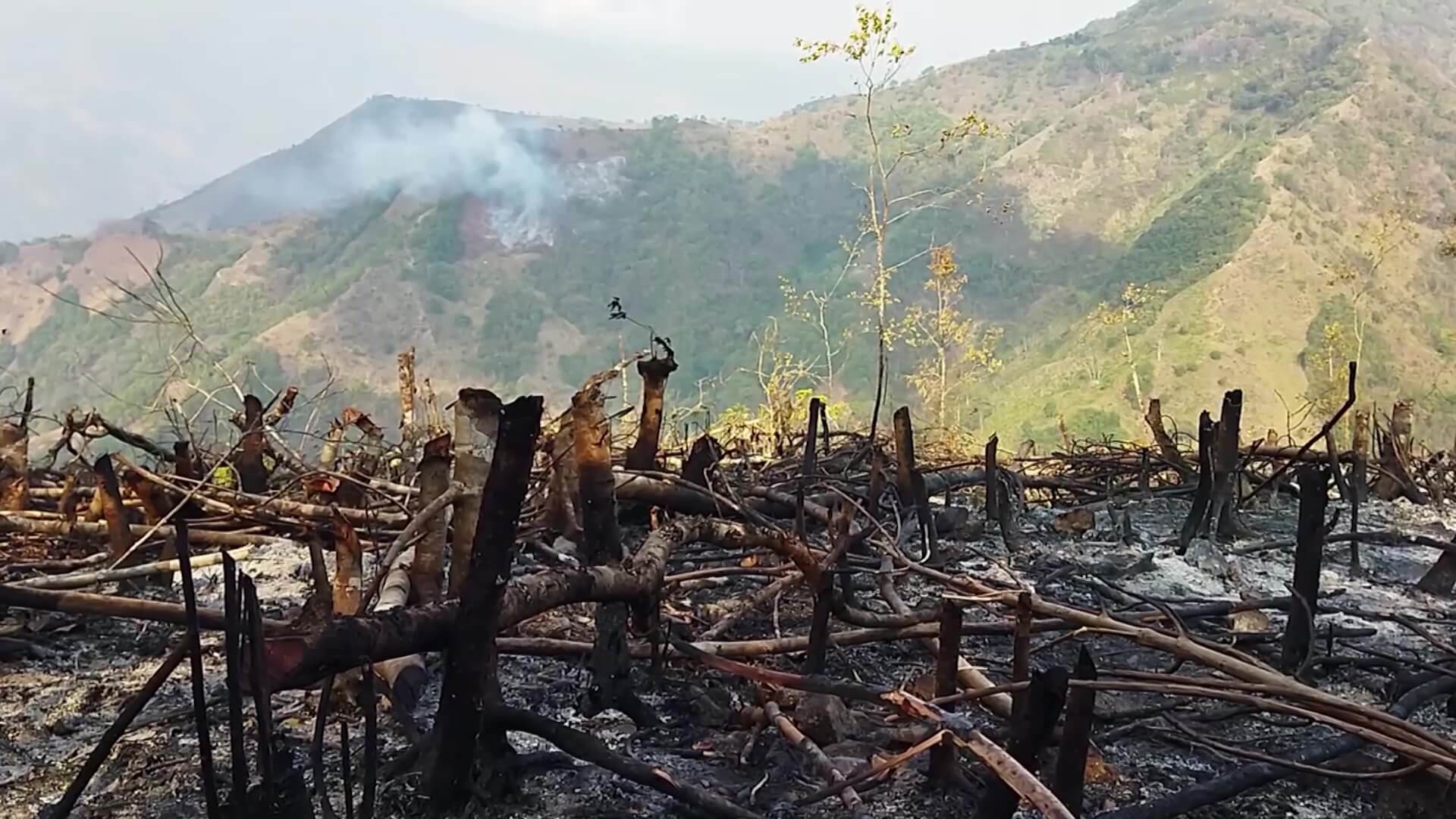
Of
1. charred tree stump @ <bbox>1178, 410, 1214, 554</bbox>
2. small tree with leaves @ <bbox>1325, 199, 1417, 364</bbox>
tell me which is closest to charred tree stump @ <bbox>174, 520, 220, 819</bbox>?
charred tree stump @ <bbox>1178, 410, 1214, 554</bbox>

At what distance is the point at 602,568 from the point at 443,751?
0.41 metres

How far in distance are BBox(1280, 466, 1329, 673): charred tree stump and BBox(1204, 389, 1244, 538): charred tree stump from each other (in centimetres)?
138

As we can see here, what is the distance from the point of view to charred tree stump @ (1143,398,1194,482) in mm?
5020

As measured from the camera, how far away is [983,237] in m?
71.6

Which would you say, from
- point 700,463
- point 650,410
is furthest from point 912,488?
point 650,410

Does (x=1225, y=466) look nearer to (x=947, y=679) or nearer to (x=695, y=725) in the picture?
(x=947, y=679)

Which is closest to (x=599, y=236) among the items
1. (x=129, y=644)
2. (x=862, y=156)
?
(x=862, y=156)

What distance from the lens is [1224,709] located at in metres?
2.17

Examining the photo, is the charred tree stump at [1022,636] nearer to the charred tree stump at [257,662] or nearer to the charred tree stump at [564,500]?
the charred tree stump at [257,662]

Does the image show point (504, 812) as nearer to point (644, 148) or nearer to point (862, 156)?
point (862, 156)

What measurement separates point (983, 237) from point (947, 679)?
73.5m

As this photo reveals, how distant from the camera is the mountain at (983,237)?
48.3 meters

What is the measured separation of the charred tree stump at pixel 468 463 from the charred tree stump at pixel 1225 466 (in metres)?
2.83

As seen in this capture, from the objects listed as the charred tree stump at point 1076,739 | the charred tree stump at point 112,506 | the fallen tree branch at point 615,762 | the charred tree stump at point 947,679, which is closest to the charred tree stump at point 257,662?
the fallen tree branch at point 615,762
